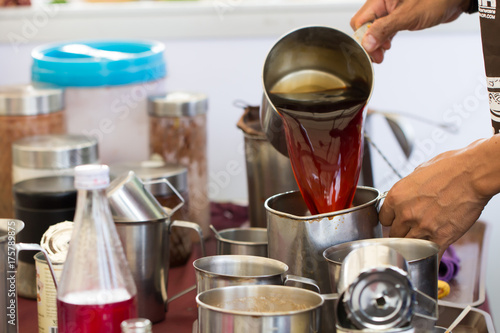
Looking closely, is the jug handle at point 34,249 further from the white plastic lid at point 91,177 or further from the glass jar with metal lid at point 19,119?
the glass jar with metal lid at point 19,119

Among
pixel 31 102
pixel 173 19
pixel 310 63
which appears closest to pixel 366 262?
pixel 310 63

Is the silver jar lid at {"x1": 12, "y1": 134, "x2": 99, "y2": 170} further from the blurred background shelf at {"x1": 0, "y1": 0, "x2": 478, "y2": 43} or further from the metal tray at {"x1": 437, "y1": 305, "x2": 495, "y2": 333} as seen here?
Result: the blurred background shelf at {"x1": 0, "y1": 0, "x2": 478, "y2": 43}

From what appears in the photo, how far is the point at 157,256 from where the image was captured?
1.14 metres

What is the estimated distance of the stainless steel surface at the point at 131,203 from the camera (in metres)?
1.10

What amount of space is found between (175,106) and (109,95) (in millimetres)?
229

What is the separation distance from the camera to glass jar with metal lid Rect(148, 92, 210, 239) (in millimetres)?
1665

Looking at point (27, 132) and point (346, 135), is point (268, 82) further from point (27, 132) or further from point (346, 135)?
point (27, 132)

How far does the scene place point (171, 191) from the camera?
140 centimetres

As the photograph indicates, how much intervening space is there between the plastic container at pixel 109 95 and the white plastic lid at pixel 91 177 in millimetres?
971

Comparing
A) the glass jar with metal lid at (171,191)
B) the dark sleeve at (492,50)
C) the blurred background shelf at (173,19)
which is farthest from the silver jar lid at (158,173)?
the blurred background shelf at (173,19)

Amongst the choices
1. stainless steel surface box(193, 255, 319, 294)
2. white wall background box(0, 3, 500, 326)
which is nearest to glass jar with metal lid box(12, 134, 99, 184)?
stainless steel surface box(193, 255, 319, 294)

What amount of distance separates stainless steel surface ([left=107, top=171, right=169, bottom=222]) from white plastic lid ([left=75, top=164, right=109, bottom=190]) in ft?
0.91

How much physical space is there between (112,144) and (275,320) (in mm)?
1145

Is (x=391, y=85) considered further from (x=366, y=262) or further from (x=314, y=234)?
(x=366, y=262)
